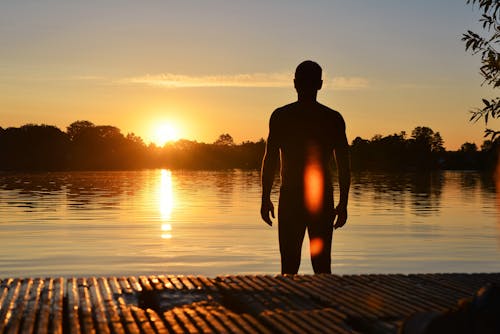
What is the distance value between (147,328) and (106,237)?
23.5m

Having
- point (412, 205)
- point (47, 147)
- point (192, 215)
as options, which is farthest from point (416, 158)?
point (192, 215)

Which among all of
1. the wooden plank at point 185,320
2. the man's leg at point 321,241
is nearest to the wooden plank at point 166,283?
the wooden plank at point 185,320

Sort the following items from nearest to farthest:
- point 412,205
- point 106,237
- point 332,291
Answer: point 332,291 < point 106,237 < point 412,205

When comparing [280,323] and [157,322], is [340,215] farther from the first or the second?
[157,322]

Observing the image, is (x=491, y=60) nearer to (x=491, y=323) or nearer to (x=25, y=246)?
(x=491, y=323)

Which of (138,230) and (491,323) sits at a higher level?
(491,323)

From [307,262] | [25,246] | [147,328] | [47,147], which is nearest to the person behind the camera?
[147,328]

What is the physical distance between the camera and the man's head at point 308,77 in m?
8.46

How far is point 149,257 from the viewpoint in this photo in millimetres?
23016

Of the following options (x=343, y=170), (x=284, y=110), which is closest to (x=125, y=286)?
(x=284, y=110)

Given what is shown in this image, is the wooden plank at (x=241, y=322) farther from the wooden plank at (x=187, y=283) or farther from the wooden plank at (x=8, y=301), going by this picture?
the wooden plank at (x=8, y=301)

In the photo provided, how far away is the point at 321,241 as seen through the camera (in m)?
8.42

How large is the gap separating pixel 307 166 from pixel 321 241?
2.79 ft

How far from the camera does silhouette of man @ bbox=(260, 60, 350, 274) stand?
27.6 feet
